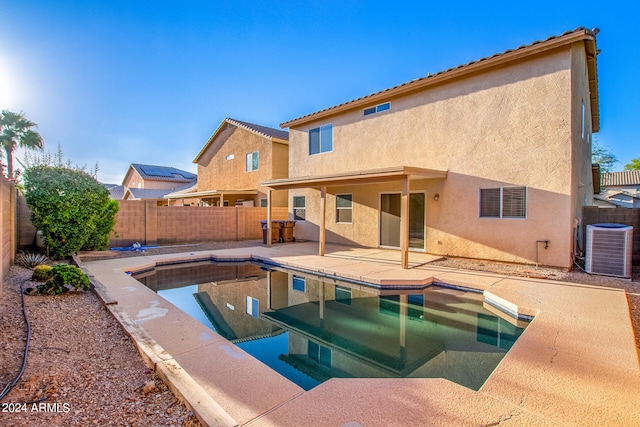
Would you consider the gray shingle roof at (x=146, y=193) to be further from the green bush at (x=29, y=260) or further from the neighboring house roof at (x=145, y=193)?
the green bush at (x=29, y=260)

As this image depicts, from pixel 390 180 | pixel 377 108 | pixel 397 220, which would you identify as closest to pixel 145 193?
pixel 377 108

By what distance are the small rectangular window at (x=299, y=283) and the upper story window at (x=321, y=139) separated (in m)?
6.80

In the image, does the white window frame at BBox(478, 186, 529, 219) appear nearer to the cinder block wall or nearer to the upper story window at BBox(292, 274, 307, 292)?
the cinder block wall

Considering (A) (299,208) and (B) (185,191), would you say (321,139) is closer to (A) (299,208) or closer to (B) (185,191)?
(A) (299,208)

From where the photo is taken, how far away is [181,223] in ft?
47.8

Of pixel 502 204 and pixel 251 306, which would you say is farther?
pixel 502 204

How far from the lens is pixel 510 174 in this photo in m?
9.02

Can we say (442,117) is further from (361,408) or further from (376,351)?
(361,408)

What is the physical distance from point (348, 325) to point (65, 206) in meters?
9.26

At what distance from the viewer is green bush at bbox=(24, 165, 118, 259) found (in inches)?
363

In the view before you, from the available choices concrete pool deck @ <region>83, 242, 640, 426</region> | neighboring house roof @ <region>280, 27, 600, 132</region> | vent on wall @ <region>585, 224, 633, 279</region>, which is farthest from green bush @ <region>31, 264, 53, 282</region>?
vent on wall @ <region>585, 224, 633, 279</region>

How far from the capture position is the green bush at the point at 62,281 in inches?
225

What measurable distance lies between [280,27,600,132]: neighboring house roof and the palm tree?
21.3 meters

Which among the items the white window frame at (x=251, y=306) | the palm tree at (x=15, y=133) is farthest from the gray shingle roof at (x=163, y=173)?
the white window frame at (x=251, y=306)
